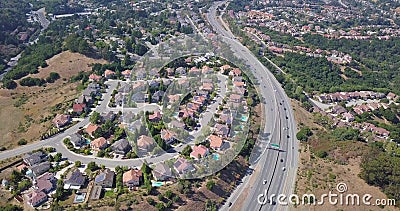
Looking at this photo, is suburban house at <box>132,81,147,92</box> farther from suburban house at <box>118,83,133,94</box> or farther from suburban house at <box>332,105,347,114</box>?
suburban house at <box>332,105,347,114</box>

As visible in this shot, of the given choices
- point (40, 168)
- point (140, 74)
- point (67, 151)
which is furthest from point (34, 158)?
point (140, 74)

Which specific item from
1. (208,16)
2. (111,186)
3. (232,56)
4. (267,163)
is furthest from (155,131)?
(208,16)

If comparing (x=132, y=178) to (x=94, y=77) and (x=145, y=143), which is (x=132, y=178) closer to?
(x=145, y=143)

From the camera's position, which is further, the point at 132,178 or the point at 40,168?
the point at 40,168

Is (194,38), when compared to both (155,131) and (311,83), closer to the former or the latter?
(311,83)

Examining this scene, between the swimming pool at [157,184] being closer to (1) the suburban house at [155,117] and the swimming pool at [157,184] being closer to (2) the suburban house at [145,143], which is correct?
(2) the suburban house at [145,143]

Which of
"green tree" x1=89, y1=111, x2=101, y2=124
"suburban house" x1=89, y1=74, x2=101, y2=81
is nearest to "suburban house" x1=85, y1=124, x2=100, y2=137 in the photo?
"green tree" x1=89, y1=111, x2=101, y2=124
